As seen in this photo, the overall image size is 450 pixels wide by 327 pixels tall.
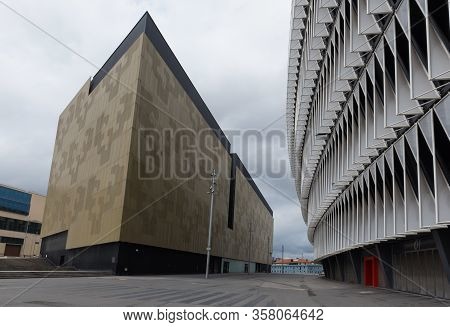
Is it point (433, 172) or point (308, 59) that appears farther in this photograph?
point (308, 59)

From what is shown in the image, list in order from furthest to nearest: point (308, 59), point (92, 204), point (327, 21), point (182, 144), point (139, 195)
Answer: point (182, 144)
point (92, 204)
point (139, 195)
point (308, 59)
point (327, 21)

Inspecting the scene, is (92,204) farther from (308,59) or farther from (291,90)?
(308,59)

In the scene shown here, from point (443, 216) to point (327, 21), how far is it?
15.3 m

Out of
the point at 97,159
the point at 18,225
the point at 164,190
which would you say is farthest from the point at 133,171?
the point at 18,225

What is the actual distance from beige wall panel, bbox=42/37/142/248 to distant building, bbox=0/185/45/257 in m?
33.6

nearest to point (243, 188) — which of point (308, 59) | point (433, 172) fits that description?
point (308, 59)

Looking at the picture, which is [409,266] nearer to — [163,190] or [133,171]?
[133,171]

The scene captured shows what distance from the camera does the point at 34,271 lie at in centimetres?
3106

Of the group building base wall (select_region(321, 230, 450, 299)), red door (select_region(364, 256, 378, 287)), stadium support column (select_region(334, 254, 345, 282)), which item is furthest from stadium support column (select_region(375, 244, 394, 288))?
stadium support column (select_region(334, 254, 345, 282))

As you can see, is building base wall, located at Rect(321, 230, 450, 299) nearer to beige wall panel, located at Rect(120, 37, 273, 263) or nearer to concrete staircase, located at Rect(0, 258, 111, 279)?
beige wall panel, located at Rect(120, 37, 273, 263)

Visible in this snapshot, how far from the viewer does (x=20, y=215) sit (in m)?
92.7

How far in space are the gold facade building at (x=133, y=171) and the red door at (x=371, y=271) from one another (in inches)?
893

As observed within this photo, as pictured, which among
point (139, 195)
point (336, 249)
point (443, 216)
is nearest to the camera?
point (443, 216)

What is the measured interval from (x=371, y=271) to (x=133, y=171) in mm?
24310
